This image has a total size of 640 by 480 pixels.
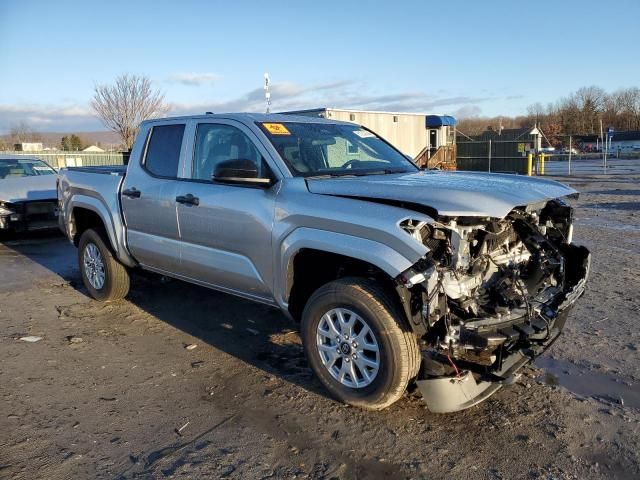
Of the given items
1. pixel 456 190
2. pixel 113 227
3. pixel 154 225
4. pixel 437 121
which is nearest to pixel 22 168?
pixel 113 227

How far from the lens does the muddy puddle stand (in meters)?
3.92

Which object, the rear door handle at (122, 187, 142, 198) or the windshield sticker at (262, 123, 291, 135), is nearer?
the windshield sticker at (262, 123, 291, 135)

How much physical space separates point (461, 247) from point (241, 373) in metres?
2.04

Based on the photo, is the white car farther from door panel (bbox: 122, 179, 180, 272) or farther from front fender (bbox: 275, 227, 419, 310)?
front fender (bbox: 275, 227, 419, 310)

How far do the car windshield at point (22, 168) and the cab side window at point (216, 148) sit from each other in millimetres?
8107

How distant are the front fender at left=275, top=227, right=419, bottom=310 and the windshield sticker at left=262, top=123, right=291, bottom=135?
3.44 ft

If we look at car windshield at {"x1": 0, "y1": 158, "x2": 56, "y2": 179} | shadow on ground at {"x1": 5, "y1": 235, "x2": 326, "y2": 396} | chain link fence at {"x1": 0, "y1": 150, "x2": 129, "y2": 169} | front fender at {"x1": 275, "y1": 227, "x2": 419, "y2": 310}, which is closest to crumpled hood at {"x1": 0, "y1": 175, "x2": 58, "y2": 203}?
car windshield at {"x1": 0, "y1": 158, "x2": 56, "y2": 179}

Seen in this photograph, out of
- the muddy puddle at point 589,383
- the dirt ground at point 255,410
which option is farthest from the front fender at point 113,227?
the muddy puddle at point 589,383

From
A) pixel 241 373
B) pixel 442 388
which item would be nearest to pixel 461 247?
pixel 442 388

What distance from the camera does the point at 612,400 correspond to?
3881 mm

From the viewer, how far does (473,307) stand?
3594mm

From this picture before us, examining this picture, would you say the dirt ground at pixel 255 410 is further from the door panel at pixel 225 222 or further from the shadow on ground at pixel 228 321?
the door panel at pixel 225 222

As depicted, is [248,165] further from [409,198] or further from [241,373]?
[241,373]

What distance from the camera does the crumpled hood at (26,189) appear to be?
10.4 meters
